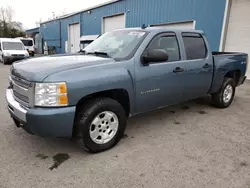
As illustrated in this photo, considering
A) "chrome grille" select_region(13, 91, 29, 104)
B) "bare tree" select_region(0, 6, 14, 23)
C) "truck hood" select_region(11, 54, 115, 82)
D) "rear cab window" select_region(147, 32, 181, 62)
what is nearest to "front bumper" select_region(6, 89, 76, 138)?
"chrome grille" select_region(13, 91, 29, 104)

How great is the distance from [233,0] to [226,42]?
1855 millimetres

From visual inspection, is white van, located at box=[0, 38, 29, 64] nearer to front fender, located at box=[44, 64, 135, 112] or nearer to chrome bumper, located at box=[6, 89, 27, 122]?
chrome bumper, located at box=[6, 89, 27, 122]

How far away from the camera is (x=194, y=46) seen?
4.23 metres

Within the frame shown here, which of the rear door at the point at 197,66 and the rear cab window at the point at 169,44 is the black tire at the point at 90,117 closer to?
the rear cab window at the point at 169,44

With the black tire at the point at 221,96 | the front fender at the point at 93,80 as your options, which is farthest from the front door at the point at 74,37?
the front fender at the point at 93,80

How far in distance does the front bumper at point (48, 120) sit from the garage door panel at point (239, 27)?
930cm

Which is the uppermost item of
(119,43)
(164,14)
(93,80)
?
(164,14)

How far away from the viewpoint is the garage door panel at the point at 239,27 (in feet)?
29.9

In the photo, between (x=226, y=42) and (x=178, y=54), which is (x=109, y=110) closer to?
(x=178, y=54)

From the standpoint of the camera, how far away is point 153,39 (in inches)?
135

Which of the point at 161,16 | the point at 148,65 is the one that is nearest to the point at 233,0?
the point at 161,16

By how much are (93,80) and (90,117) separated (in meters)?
0.49

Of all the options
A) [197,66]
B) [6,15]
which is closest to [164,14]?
[197,66]

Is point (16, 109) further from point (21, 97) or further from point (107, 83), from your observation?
point (107, 83)
